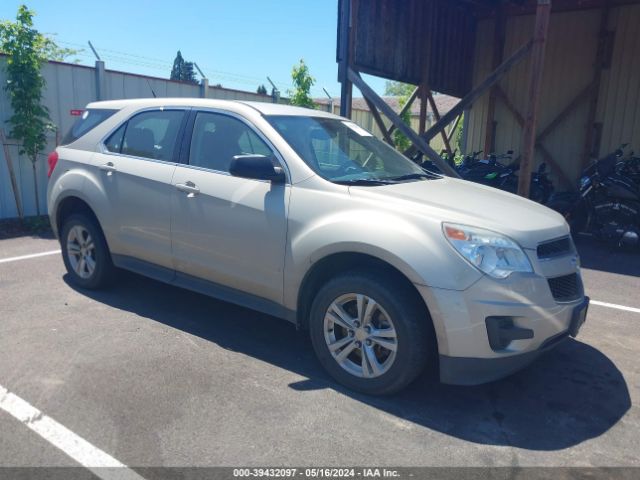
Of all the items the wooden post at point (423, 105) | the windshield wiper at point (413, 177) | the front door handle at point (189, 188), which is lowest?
the front door handle at point (189, 188)

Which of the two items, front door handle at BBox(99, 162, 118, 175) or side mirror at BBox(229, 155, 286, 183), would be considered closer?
side mirror at BBox(229, 155, 286, 183)

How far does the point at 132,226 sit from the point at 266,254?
60.7 inches

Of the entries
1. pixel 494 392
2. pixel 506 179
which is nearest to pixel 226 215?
pixel 494 392

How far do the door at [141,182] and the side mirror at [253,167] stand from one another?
3.04ft

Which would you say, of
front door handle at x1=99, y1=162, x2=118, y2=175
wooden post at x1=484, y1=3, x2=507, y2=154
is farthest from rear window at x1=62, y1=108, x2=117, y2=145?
wooden post at x1=484, y1=3, x2=507, y2=154

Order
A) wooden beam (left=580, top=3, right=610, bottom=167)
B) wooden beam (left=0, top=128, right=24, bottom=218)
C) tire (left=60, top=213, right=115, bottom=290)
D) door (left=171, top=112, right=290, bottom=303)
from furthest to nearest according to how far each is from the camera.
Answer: wooden beam (left=580, top=3, right=610, bottom=167) < wooden beam (left=0, top=128, right=24, bottom=218) < tire (left=60, top=213, right=115, bottom=290) < door (left=171, top=112, right=290, bottom=303)

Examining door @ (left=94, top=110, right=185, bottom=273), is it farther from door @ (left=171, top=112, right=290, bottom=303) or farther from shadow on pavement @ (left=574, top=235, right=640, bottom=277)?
shadow on pavement @ (left=574, top=235, right=640, bottom=277)

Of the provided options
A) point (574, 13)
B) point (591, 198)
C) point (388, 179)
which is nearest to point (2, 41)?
point (388, 179)

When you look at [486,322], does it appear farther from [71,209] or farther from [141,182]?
[71,209]

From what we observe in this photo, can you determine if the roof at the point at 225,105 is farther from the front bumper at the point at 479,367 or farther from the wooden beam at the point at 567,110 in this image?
the wooden beam at the point at 567,110

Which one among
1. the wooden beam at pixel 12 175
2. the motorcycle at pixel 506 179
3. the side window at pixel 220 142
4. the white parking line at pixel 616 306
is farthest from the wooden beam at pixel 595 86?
Result: the wooden beam at pixel 12 175

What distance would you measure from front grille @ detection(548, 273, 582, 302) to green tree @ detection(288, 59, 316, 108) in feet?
39.2

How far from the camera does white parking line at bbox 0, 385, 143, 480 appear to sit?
2.65 metres

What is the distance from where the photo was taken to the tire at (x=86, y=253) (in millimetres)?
5082
